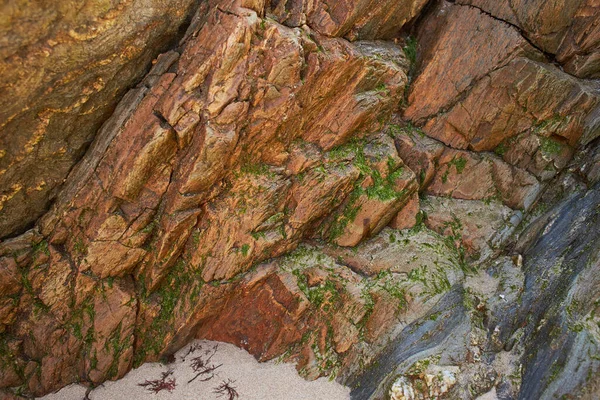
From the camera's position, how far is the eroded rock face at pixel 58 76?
8500mm

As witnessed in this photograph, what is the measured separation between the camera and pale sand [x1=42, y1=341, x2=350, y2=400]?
992 centimetres

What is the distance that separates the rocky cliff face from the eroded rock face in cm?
4

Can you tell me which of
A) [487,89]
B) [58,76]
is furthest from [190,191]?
[487,89]

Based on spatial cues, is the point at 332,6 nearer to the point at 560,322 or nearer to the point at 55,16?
the point at 55,16

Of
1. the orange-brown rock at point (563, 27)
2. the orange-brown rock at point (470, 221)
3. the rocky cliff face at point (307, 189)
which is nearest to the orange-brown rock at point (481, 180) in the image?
the rocky cliff face at point (307, 189)

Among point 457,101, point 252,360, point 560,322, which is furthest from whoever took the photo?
point 457,101

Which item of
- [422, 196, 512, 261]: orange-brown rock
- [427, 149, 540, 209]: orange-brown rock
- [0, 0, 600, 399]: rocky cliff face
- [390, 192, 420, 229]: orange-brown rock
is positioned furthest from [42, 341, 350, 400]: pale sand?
[427, 149, 540, 209]: orange-brown rock

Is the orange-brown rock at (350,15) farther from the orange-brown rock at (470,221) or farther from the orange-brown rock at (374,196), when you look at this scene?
the orange-brown rock at (470,221)

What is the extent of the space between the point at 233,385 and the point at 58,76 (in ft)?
23.0

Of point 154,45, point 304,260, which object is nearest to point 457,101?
point 304,260

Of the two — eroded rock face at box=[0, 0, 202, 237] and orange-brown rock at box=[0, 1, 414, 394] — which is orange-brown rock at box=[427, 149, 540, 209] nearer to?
orange-brown rock at box=[0, 1, 414, 394]

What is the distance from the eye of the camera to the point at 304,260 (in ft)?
35.3

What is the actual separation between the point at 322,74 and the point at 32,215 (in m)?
6.72

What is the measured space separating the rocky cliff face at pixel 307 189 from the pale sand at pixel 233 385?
27cm
